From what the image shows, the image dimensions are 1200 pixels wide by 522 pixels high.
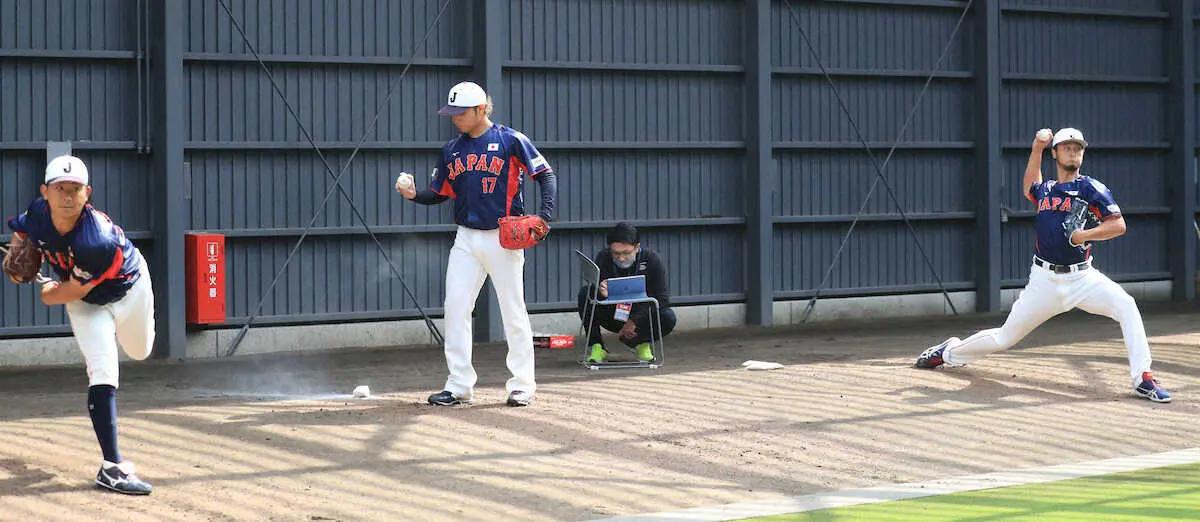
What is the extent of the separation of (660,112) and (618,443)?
8.24 metres

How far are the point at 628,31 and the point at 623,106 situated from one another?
0.84 m

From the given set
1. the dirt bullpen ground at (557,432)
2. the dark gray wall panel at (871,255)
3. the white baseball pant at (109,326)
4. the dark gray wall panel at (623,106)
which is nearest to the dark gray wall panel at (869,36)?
the dark gray wall panel at (623,106)

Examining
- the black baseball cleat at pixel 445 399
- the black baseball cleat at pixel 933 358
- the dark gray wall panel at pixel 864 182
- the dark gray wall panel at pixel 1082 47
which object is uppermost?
the dark gray wall panel at pixel 1082 47

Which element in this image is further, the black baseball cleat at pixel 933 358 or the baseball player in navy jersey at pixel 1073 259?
the black baseball cleat at pixel 933 358

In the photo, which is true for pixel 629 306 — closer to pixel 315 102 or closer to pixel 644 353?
pixel 644 353


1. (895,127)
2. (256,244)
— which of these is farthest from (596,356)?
(895,127)

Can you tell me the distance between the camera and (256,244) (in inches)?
596

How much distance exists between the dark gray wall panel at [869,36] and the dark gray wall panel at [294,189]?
4.80m

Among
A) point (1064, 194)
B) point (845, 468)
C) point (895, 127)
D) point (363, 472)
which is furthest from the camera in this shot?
point (895, 127)

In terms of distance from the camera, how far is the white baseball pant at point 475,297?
10461 mm

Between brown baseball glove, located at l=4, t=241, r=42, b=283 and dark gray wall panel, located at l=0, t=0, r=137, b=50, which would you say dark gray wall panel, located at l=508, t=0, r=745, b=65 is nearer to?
dark gray wall panel, located at l=0, t=0, r=137, b=50

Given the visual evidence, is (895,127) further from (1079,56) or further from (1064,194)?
(1064,194)

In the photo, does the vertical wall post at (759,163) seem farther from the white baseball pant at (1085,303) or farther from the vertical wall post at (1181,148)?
the vertical wall post at (1181,148)

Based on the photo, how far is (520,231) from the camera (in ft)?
33.8
